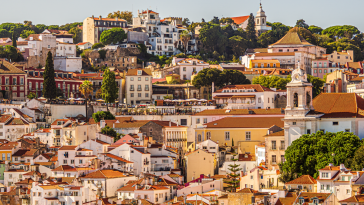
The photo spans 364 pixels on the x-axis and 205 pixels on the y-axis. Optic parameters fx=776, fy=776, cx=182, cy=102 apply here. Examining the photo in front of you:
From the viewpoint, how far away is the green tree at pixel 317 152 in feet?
208

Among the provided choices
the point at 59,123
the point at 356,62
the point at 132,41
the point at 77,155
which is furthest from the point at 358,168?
the point at 132,41

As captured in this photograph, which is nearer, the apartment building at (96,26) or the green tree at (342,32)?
the apartment building at (96,26)

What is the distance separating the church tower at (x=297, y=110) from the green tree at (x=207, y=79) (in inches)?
1366

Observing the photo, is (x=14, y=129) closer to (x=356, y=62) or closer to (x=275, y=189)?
(x=275, y=189)

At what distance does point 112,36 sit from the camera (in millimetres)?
138375

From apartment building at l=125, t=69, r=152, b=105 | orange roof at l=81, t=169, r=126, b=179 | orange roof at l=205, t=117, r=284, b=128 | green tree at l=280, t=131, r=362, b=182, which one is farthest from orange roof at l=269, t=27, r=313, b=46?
green tree at l=280, t=131, r=362, b=182

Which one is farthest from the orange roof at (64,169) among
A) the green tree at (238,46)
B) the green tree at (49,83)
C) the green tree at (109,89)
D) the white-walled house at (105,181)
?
the green tree at (238,46)

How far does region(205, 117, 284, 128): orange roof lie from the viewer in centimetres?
8144

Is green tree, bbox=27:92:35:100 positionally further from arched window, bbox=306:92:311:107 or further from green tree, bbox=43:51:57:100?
arched window, bbox=306:92:311:107

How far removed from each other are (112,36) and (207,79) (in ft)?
120

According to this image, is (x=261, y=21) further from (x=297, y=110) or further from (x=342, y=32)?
(x=297, y=110)

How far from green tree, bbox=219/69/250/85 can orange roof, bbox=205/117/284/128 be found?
75.5 feet

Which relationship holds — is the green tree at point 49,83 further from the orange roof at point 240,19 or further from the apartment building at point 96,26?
the orange roof at point 240,19

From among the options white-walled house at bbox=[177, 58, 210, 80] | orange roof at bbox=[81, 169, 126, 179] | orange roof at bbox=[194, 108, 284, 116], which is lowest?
orange roof at bbox=[81, 169, 126, 179]
